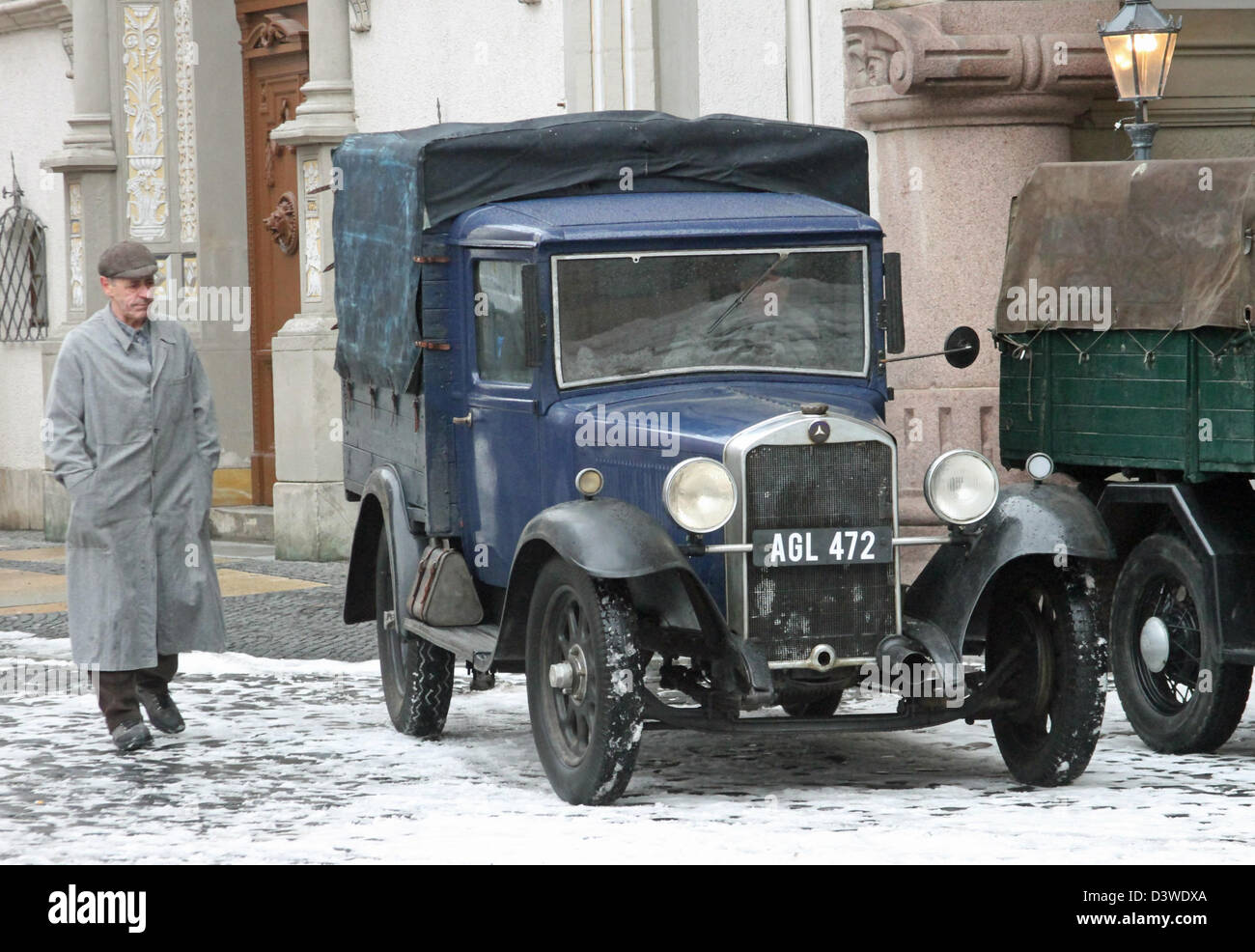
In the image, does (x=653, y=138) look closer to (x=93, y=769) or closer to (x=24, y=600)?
(x=93, y=769)

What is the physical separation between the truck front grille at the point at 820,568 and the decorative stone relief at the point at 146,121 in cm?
1173

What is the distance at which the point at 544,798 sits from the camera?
7.55m

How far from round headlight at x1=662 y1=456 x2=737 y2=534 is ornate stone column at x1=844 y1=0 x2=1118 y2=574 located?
5.10 meters

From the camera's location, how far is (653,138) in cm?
845

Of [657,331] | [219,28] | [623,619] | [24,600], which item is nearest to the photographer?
[623,619]

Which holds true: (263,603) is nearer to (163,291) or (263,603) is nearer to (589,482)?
(163,291)

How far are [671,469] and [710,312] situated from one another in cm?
88

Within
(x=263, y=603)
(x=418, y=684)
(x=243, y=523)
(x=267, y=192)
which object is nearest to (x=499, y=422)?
(x=418, y=684)

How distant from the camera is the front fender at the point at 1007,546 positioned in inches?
291

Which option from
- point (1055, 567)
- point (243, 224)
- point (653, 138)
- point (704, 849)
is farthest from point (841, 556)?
point (243, 224)

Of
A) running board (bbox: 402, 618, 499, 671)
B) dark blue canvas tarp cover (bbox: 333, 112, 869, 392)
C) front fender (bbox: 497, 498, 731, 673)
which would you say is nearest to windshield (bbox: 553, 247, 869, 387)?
dark blue canvas tarp cover (bbox: 333, 112, 869, 392)

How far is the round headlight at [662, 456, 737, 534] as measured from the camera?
7.14m

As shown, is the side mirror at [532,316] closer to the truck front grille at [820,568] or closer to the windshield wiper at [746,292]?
the windshield wiper at [746,292]

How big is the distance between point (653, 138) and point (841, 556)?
1.94 meters
